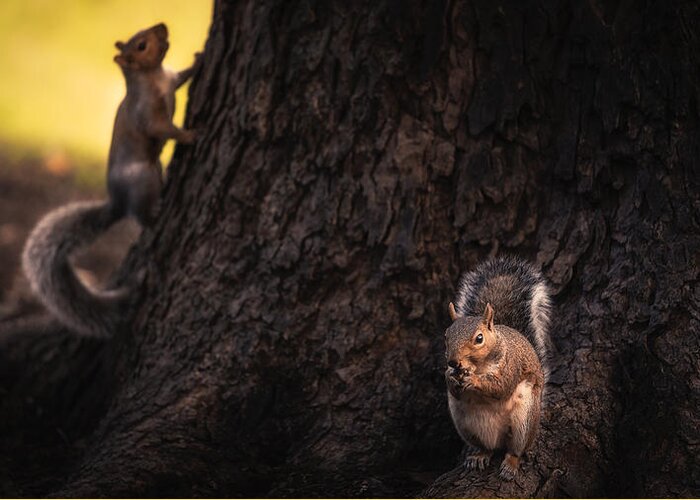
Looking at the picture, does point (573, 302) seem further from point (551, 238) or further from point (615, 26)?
point (615, 26)

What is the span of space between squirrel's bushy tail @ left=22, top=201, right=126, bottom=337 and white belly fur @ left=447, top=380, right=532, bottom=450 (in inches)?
60.3

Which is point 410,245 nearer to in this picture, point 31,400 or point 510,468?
point 510,468

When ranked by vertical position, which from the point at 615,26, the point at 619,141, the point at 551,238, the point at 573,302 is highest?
the point at 615,26

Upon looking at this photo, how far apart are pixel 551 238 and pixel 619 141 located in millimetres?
345

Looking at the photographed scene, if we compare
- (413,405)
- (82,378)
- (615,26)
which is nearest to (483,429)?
(413,405)

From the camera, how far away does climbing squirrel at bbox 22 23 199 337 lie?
3.50m

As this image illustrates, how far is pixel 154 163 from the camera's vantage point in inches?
142

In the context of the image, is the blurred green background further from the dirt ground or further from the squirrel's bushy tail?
the squirrel's bushy tail

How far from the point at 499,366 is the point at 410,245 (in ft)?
2.07

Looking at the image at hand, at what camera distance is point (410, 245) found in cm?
277

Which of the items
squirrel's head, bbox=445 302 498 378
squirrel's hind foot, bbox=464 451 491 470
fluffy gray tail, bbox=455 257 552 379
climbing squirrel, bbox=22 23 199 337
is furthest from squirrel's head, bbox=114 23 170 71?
squirrel's hind foot, bbox=464 451 491 470

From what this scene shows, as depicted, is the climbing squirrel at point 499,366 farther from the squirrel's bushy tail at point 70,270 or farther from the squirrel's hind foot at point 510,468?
the squirrel's bushy tail at point 70,270

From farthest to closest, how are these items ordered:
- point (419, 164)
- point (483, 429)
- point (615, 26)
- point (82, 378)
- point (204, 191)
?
1. point (82, 378)
2. point (204, 191)
3. point (419, 164)
4. point (615, 26)
5. point (483, 429)

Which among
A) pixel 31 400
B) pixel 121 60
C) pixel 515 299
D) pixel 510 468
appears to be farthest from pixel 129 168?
pixel 510 468
